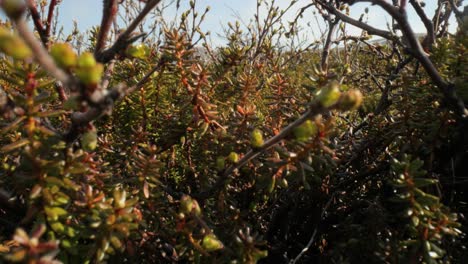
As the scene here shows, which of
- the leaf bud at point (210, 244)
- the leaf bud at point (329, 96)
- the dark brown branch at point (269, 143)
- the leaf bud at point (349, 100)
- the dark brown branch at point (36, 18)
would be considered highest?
the dark brown branch at point (36, 18)

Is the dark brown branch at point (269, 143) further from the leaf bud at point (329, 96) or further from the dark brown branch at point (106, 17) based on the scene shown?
the dark brown branch at point (106, 17)

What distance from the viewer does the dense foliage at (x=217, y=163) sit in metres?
0.71

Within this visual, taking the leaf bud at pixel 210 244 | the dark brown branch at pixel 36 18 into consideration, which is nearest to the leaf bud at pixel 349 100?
the leaf bud at pixel 210 244

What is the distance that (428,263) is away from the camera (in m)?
0.79

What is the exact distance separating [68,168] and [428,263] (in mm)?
705

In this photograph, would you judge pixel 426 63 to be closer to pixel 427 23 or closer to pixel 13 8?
pixel 427 23

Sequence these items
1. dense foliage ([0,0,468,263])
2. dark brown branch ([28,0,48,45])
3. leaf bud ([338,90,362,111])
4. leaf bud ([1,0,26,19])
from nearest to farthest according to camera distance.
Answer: leaf bud ([1,0,26,19])
leaf bud ([338,90,362,111])
dense foliage ([0,0,468,263])
dark brown branch ([28,0,48,45])

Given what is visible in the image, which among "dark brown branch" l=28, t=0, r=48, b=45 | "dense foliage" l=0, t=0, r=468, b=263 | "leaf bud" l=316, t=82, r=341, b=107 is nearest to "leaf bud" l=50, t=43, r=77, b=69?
"dense foliage" l=0, t=0, r=468, b=263

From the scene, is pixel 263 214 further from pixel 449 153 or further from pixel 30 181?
pixel 30 181

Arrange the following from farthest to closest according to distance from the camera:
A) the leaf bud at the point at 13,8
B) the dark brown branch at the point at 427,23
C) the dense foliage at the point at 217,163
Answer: the dark brown branch at the point at 427,23, the dense foliage at the point at 217,163, the leaf bud at the point at 13,8

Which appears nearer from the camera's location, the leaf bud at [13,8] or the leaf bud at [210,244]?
the leaf bud at [13,8]

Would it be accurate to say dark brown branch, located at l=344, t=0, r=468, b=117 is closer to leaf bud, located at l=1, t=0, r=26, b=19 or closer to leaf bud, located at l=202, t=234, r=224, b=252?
leaf bud, located at l=202, t=234, r=224, b=252

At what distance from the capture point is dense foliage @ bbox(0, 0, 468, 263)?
710 mm

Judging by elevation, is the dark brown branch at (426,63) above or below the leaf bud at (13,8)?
below
